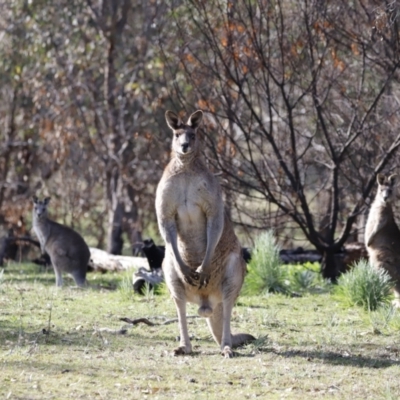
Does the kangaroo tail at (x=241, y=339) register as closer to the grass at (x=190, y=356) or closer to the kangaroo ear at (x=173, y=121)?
the grass at (x=190, y=356)

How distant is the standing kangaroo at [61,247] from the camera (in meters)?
11.3

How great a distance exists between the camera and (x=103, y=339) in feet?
23.7

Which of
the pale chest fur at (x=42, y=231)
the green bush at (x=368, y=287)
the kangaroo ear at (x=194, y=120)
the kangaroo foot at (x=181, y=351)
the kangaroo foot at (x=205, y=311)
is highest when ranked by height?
the kangaroo ear at (x=194, y=120)

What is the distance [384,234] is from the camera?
10227 mm

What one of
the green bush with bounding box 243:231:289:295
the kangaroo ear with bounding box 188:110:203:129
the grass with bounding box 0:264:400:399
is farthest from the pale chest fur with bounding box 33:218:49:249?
the kangaroo ear with bounding box 188:110:203:129

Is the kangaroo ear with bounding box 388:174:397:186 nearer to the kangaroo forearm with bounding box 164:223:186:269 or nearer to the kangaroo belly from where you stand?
the kangaroo belly

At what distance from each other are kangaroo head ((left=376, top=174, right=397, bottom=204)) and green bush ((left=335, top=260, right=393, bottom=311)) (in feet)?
4.45

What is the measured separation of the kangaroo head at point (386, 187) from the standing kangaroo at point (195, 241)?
143 inches

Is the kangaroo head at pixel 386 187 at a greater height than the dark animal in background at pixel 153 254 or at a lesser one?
greater

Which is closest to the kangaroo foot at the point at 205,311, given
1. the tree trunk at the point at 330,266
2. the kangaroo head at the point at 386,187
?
the kangaroo head at the point at 386,187

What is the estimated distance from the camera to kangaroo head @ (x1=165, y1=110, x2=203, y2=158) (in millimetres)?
6922

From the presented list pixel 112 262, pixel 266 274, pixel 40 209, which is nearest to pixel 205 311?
pixel 266 274

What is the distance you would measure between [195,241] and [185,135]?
0.82m

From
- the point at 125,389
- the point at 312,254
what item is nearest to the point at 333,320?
the point at 125,389
